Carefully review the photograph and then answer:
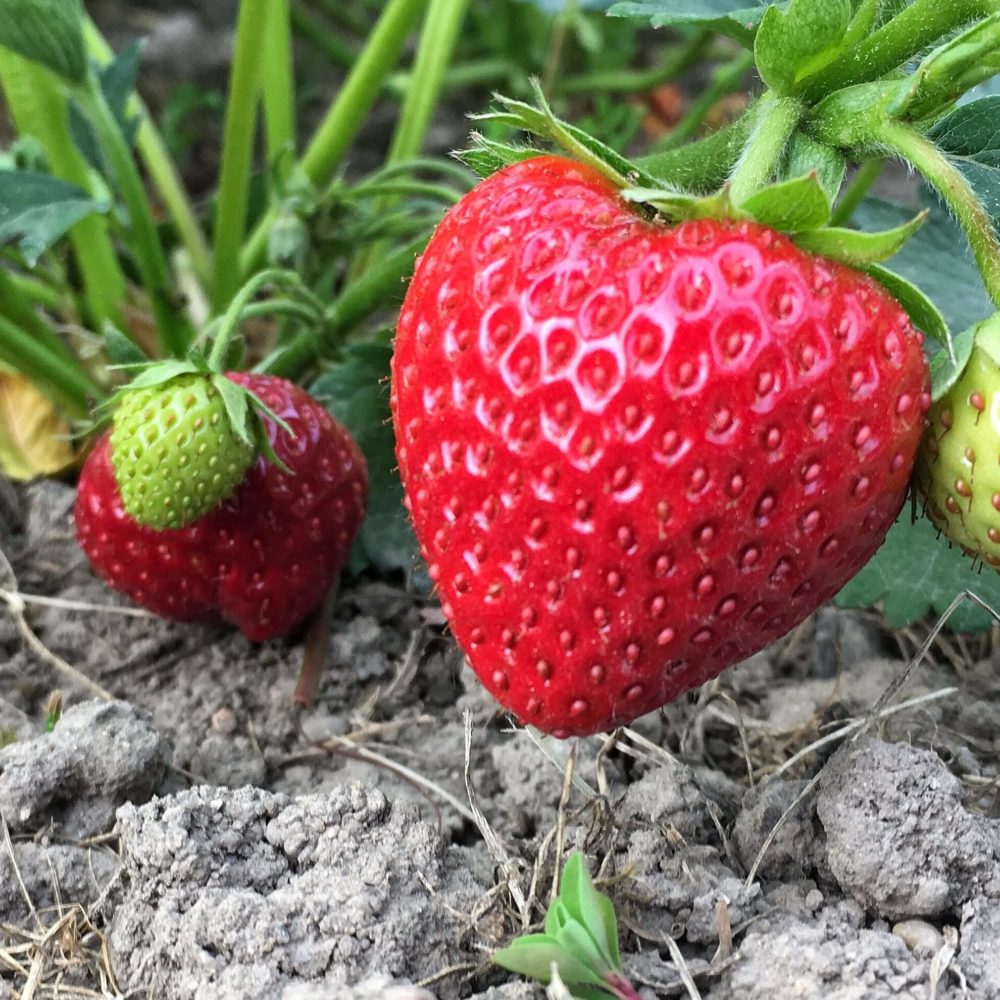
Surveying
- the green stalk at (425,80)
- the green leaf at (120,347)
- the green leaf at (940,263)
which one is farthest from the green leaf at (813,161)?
the green stalk at (425,80)

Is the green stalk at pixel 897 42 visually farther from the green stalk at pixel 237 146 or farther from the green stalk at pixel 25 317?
the green stalk at pixel 25 317

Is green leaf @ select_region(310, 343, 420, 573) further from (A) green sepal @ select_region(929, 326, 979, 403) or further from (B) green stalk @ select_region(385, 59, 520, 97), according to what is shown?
(B) green stalk @ select_region(385, 59, 520, 97)

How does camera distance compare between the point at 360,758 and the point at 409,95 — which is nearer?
the point at 360,758

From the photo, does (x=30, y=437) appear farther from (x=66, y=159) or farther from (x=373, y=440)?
(x=373, y=440)

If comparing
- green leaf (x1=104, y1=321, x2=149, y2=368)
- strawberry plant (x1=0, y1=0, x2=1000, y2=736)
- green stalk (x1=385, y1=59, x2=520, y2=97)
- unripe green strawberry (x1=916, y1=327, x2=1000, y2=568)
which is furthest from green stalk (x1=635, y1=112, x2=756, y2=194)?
green stalk (x1=385, y1=59, x2=520, y2=97)

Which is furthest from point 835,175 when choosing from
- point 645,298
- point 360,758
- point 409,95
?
point 409,95

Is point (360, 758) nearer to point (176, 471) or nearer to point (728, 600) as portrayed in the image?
point (176, 471)

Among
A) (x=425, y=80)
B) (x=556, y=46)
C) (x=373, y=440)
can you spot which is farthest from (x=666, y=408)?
(x=556, y=46)
